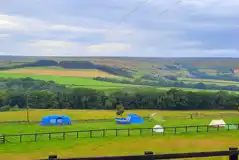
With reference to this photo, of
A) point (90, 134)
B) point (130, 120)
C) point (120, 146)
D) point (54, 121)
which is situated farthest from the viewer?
point (130, 120)

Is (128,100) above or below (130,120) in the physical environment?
below

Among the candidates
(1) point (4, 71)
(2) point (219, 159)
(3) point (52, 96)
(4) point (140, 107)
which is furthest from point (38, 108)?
(1) point (4, 71)

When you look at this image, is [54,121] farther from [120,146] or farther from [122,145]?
[120,146]

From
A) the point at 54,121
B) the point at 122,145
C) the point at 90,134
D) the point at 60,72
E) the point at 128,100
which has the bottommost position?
the point at 128,100

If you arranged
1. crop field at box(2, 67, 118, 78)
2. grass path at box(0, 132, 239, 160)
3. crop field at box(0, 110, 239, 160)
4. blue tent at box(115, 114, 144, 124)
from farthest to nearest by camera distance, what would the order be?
crop field at box(2, 67, 118, 78), blue tent at box(115, 114, 144, 124), crop field at box(0, 110, 239, 160), grass path at box(0, 132, 239, 160)

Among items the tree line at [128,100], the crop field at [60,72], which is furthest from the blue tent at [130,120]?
the crop field at [60,72]

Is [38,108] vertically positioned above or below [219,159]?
below

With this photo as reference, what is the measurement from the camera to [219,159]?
1912 cm

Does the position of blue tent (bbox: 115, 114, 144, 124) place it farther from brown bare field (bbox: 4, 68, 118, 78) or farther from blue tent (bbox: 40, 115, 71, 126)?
brown bare field (bbox: 4, 68, 118, 78)

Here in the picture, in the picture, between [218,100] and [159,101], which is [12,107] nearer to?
[159,101]

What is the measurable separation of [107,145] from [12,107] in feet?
195

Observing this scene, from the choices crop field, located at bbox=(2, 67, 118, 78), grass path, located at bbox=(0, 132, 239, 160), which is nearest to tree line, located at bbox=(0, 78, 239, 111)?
grass path, located at bbox=(0, 132, 239, 160)

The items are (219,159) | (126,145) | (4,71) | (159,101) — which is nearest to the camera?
(219,159)

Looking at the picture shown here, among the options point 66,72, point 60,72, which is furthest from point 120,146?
point 66,72
